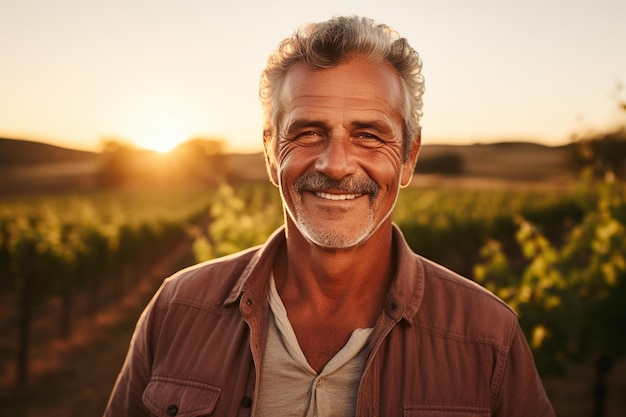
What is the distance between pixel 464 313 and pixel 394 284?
0.90 feet

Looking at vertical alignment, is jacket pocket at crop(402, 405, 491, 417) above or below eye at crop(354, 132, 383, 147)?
below

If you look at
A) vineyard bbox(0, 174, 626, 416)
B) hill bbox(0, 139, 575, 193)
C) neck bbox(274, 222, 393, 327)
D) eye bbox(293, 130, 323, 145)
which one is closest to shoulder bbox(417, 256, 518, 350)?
neck bbox(274, 222, 393, 327)

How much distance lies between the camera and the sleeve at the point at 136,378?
2.03m

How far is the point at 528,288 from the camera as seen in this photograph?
4.59 meters

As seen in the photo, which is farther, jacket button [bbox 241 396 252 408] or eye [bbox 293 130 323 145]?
eye [bbox 293 130 323 145]

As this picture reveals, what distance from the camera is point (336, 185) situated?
191 cm

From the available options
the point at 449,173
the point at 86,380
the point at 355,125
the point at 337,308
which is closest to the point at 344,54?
the point at 355,125

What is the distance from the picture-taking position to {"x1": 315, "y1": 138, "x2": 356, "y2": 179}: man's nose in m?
1.90

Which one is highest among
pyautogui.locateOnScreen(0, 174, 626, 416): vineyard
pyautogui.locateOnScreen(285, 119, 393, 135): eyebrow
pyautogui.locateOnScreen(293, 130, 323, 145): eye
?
pyautogui.locateOnScreen(285, 119, 393, 135): eyebrow

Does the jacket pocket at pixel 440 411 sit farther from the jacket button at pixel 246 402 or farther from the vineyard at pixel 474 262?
the vineyard at pixel 474 262

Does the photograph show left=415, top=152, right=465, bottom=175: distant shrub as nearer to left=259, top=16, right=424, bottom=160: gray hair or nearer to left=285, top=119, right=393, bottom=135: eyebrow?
left=259, top=16, right=424, bottom=160: gray hair

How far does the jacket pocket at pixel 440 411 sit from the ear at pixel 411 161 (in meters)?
0.87

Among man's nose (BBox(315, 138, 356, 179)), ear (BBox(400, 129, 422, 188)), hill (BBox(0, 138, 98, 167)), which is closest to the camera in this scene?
man's nose (BBox(315, 138, 356, 179))

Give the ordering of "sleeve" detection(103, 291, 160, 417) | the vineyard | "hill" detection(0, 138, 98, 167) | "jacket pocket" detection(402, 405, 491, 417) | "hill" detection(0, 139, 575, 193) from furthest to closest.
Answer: "hill" detection(0, 138, 98, 167)
"hill" detection(0, 139, 575, 193)
the vineyard
"sleeve" detection(103, 291, 160, 417)
"jacket pocket" detection(402, 405, 491, 417)
